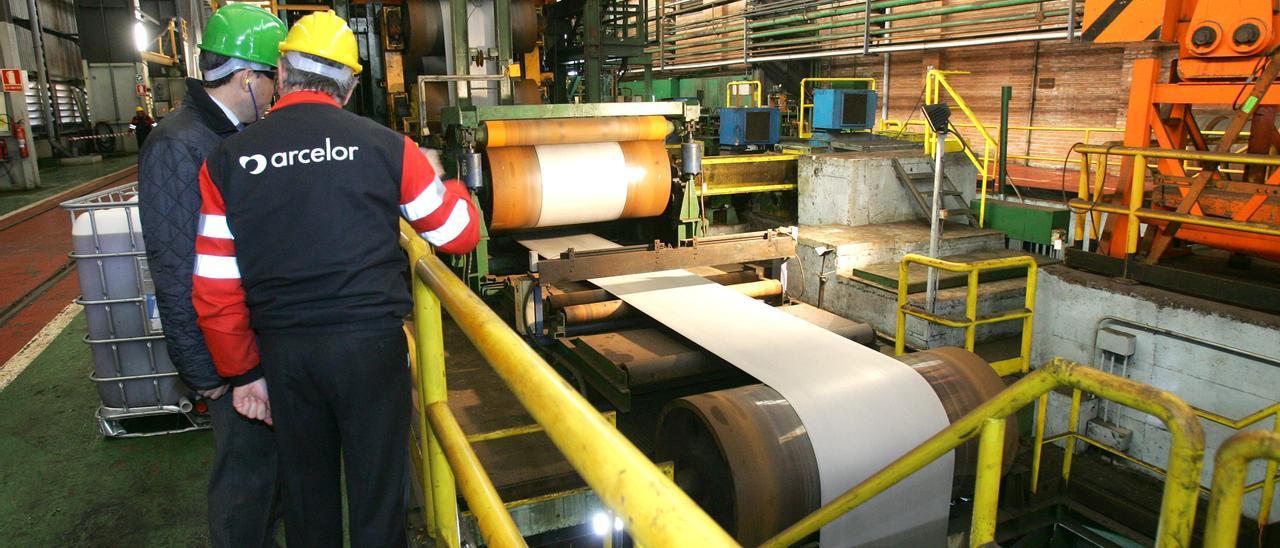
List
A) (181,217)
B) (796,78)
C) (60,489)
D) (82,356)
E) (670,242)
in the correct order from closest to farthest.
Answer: (181,217)
(60,489)
(82,356)
(670,242)
(796,78)

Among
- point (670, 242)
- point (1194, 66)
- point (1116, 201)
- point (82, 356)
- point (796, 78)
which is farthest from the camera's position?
point (796, 78)

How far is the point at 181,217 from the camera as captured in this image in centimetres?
241

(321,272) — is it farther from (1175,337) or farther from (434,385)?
(1175,337)

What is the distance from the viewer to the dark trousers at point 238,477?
2.66 metres

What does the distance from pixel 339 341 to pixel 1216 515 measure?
6.85 ft

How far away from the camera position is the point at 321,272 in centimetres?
206

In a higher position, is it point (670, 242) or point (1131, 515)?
point (670, 242)

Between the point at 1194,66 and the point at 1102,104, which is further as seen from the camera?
the point at 1102,104

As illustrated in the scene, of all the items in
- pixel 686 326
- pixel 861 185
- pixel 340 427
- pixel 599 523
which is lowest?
pixel 599 523

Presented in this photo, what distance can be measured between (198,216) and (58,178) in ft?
59.2

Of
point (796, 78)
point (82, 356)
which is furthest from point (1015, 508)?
point (796, 78)

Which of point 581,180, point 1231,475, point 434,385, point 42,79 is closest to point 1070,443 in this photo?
point 1231,475

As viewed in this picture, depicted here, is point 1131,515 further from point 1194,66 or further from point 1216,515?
point 1216,515

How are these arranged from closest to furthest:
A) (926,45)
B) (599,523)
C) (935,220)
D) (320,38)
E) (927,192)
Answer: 1. (320,38)
2. (599,523)
3. (935,220)
4. (927,192)
5. (926,45)
